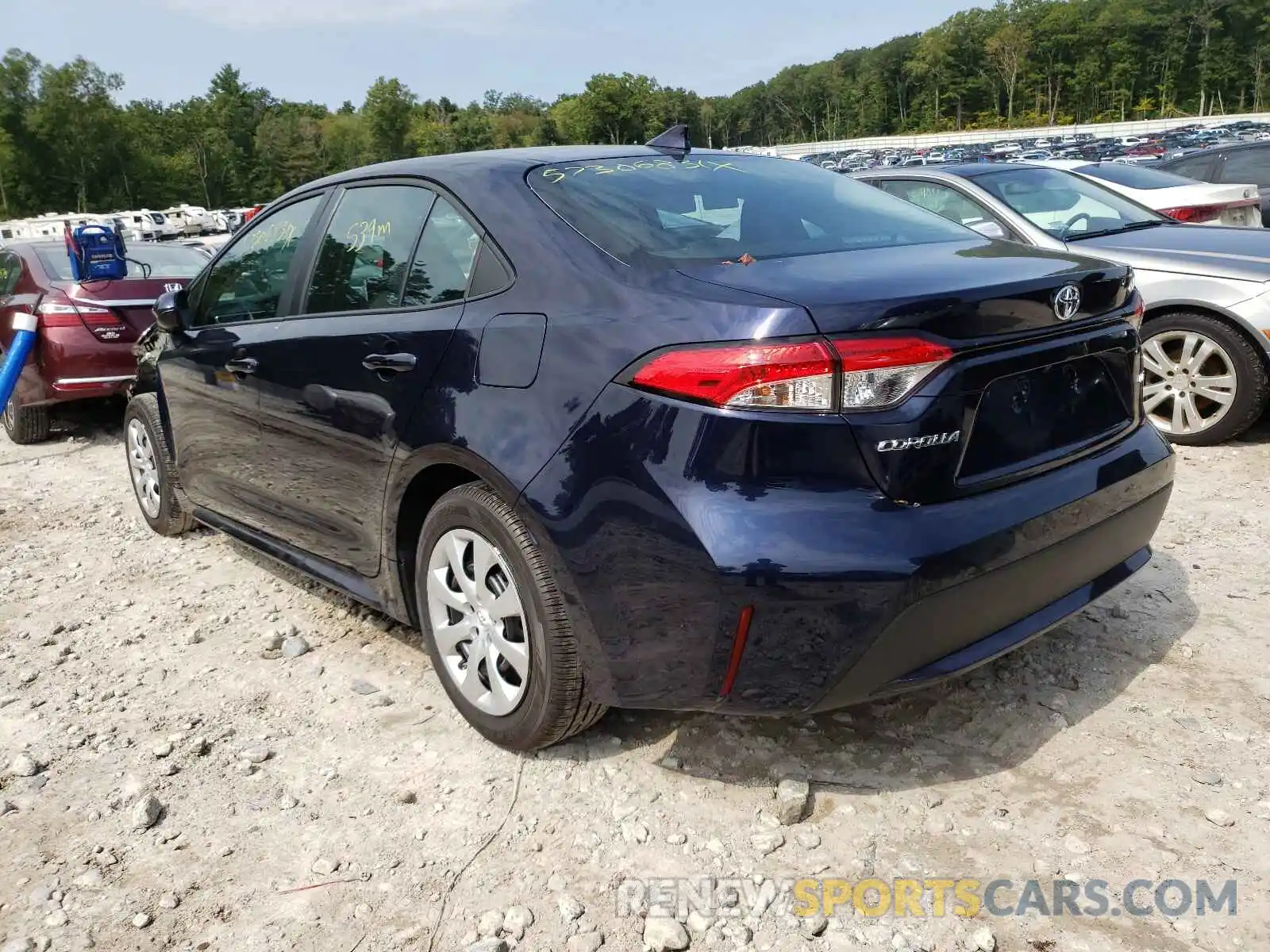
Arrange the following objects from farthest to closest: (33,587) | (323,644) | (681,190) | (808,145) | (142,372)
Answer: (808,145) < (142,372) < (33,587) < (323,644) < (681,190)

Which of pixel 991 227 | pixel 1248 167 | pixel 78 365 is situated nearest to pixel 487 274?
pixel 991 227

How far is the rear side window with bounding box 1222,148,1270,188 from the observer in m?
10.8

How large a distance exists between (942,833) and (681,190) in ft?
6.23

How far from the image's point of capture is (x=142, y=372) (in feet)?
16.5

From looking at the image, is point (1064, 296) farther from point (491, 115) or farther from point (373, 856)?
point (491, 115)

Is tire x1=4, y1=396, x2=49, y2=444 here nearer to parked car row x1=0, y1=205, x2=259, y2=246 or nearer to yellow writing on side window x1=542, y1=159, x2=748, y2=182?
yellow writing on side window x1=542, y1=159, x2=748, y2=182

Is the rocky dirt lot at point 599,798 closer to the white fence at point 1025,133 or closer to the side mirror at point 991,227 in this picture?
the side mirror at point 991,227

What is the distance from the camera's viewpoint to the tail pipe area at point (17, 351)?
22.5 feet

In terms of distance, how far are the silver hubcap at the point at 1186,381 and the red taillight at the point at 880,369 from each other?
3863 millimetres

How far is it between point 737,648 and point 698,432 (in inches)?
19.2

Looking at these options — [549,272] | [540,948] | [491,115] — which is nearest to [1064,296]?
[549,272]

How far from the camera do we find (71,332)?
718cm

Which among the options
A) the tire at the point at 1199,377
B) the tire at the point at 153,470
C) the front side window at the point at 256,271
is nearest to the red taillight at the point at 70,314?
the tire at the point at 153,470

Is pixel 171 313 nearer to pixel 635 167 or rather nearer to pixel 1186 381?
pixel 635 167
